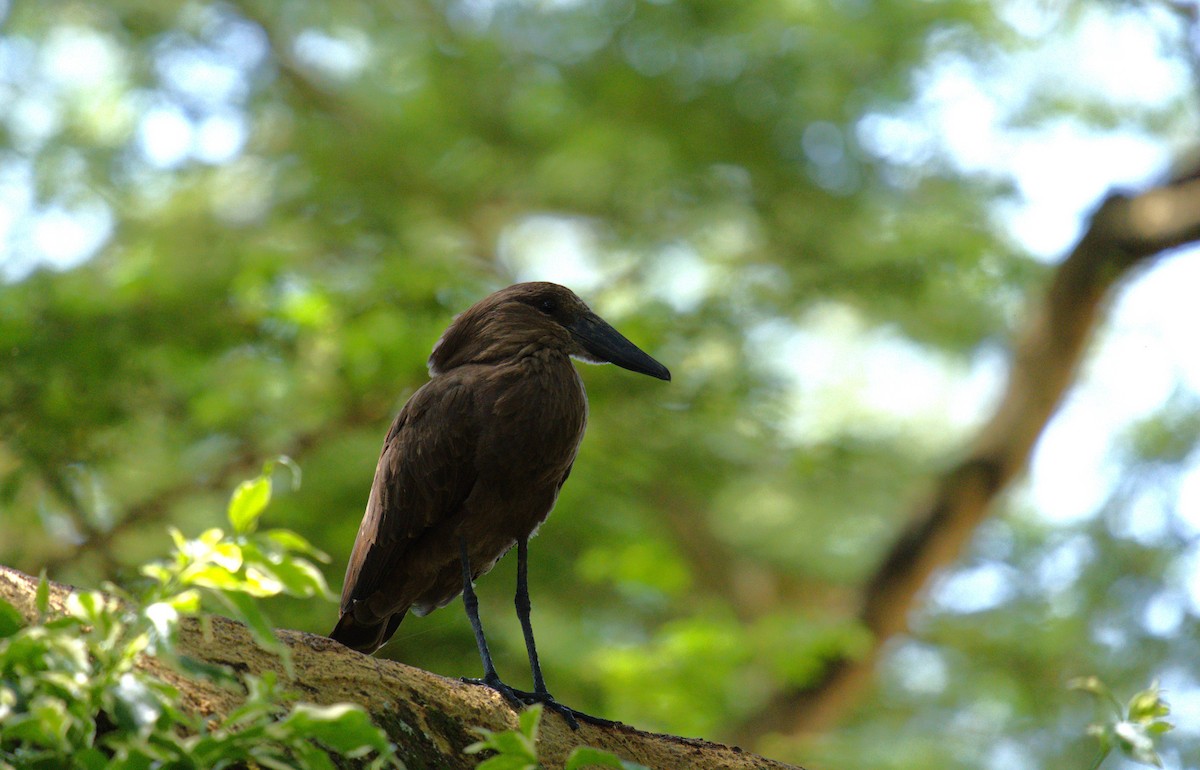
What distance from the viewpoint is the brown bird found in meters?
3.93

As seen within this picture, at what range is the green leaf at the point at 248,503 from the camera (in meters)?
2.10

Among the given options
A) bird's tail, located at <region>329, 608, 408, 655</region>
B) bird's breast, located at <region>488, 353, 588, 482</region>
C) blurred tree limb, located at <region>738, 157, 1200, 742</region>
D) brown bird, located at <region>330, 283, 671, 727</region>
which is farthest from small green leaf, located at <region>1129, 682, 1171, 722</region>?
blurred tree limb, located at <region>738, 157, 1200, 742</region>

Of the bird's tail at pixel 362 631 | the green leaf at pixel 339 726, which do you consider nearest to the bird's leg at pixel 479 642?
the bird's tail at pixel 362 631

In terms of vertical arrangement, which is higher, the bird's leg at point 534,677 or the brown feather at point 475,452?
the brown feather at point 475,452

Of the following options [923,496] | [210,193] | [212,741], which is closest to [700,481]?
[923,496]

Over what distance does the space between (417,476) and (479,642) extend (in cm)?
59

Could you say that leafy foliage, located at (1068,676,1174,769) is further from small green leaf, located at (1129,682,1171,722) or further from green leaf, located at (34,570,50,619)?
green leaf, located at (34,570,50,619)

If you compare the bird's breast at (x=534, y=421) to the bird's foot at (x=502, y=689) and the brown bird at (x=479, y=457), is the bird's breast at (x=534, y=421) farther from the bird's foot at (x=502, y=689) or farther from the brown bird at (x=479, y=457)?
the bird's foot at (x=502, y=689)

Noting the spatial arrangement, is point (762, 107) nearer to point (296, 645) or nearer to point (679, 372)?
point (679, 372)

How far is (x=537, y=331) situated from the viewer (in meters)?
4.21

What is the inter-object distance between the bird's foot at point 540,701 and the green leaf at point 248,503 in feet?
5.27

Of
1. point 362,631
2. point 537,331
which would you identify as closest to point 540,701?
point 362,631

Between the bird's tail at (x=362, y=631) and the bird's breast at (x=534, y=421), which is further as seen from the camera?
the bird's tail at (x=362, y=631)

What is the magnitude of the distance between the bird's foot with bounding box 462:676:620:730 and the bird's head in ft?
3.68
